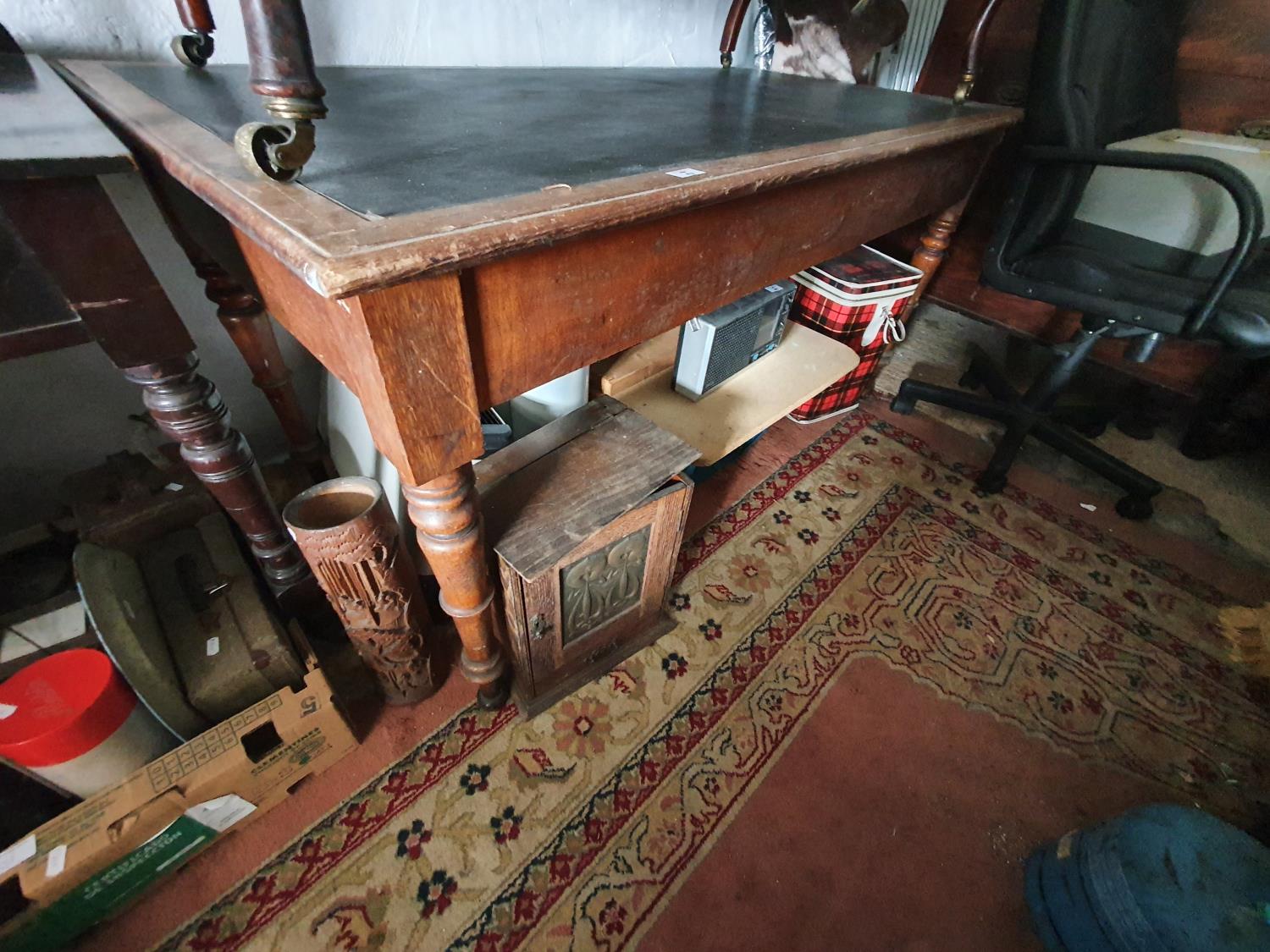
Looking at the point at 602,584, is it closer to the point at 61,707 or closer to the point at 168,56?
the point at 61,707

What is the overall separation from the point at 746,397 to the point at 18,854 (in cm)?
130

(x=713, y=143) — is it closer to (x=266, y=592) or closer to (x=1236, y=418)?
(x=266, y=592)

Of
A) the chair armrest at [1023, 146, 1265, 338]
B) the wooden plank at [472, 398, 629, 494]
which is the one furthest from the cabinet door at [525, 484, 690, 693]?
the chair armrest at [1023, 146, 1265, 338]

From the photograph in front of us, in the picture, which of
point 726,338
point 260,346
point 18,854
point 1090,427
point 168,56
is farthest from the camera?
point 1090,427

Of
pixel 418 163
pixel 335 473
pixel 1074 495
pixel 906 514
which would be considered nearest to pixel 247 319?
pixel 335 473

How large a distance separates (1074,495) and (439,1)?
188 cm

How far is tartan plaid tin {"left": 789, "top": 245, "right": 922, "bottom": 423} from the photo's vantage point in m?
1.40

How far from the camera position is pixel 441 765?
89 centimetres

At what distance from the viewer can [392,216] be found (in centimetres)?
41

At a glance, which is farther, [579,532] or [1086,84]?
[1086,84]

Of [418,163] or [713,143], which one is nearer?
[418,163]

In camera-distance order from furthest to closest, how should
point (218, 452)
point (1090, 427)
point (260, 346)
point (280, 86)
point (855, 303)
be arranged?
point (1090, 427)
point (855, 303)
point (260, 346)
point (218, 452)
point (280, 86)


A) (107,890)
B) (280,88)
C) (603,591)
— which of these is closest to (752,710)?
(603,591)

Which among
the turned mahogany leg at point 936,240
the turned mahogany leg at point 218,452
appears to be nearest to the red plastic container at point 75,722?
the turned mahogany leg at point 218,452
